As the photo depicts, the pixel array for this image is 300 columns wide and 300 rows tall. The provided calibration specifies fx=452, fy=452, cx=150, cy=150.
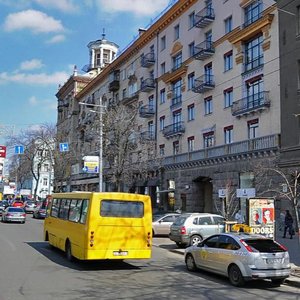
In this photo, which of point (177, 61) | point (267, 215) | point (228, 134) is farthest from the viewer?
point (177, 61)

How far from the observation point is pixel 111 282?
11.9 meters

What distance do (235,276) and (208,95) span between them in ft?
95.5

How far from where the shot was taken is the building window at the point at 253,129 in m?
33.1

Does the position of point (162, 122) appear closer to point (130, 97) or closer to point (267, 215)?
point (130, 97)

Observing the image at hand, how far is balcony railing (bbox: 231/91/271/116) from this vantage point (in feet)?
104

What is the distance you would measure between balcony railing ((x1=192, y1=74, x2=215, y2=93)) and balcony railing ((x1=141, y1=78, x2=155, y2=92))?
1059cm

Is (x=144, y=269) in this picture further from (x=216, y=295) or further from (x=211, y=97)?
(x=211, y=97)

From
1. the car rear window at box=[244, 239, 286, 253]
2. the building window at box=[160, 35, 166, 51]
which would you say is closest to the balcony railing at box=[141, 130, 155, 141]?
the building window at box=[160, 35, 166, 51]

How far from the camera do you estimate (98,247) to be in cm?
1426

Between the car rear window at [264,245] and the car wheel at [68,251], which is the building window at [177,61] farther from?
the car rear window at [264,245]

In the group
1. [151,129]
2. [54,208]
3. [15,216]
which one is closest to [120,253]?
[54,208]

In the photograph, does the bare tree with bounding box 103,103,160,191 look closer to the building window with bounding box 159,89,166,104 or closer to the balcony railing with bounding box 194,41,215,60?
the building window with bounding box 159,89,166,104

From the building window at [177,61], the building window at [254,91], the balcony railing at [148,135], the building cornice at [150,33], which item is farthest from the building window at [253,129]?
the balcony railing at [148,135]

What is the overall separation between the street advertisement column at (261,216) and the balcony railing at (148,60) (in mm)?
35792
